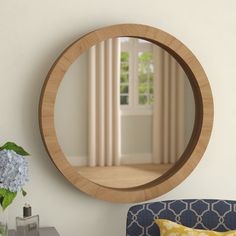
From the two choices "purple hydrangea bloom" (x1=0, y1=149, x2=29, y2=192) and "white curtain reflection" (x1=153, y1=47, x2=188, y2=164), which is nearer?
"purple hydrangea bloom" (x1=0, y1=149, x2=29, y2=192)

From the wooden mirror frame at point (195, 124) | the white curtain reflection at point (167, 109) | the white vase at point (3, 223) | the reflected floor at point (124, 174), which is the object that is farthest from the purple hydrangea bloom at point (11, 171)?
the white curtain reflection at point (167, 109)

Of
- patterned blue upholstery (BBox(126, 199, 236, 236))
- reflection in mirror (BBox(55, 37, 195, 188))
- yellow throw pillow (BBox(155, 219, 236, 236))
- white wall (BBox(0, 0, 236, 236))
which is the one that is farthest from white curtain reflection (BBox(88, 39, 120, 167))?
yellow throw pillow (BBox(155, 219, 236, 236))

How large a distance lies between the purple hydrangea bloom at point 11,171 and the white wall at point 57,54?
0.33m

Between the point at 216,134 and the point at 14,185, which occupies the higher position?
the point at 216,134

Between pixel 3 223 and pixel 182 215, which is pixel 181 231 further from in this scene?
pixel 3 223

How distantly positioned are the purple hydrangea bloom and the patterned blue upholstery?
1.72ft

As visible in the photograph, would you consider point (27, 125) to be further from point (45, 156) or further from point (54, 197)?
point (54, 197)

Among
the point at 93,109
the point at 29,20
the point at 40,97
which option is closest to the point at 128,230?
the point at 93,109

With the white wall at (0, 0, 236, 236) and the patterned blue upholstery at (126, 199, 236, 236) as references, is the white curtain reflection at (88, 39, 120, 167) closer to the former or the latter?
the white wall at (0, 0, 236, 236)

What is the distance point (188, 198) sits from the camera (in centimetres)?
232

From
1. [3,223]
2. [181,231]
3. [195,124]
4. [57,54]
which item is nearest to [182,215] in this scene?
[181,231]

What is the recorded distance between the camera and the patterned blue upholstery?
2027 millimetres

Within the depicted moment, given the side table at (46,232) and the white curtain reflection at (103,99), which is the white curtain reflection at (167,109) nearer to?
the white curtain reflection at (103,99)

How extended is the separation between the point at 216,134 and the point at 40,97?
867 mm
